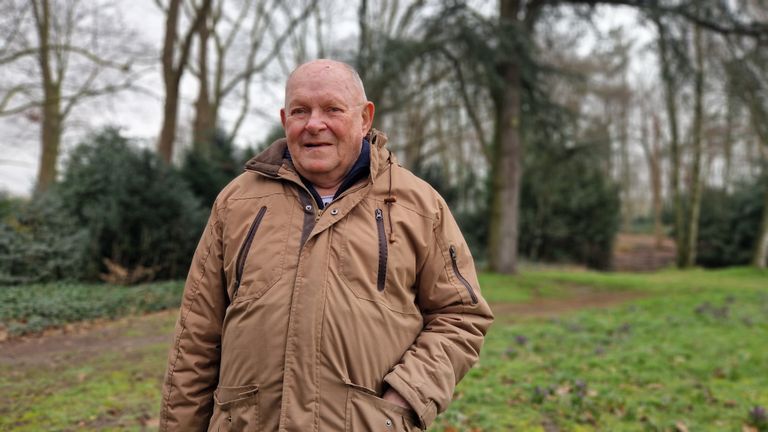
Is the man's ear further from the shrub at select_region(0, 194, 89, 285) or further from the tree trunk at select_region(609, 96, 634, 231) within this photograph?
the tree trunk at select_region(609, 96, 634, 231)

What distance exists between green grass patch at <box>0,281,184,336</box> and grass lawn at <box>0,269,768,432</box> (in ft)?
1.15

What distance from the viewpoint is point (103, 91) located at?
17422 millimetres

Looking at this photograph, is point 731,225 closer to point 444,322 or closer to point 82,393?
point 82,393

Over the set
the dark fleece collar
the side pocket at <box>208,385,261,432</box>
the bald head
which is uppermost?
the bald head

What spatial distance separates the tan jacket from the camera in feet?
6.21

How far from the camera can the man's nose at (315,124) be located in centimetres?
208

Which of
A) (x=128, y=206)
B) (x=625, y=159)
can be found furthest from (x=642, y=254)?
(x=128, y=206)

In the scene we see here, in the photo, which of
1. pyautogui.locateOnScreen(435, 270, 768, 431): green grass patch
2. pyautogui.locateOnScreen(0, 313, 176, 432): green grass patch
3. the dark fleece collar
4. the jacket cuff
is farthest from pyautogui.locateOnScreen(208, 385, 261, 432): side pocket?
pyautogui.locateOnScreen(435, 270, 768, 431): green grass patch

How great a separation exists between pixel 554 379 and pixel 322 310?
4.28 m

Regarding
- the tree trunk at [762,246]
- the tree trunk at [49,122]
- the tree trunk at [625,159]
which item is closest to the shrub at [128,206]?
the tree trunk at [49,122]

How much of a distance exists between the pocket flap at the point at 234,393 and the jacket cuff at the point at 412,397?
1.51ft

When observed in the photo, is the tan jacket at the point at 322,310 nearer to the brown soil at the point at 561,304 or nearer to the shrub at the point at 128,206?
the shrub at the point at 128,206

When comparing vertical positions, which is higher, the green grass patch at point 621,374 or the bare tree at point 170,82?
the bare tree at point 170,82

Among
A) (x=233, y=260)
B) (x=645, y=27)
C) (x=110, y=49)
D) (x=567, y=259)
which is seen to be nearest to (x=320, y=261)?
(x=233, y=260)
